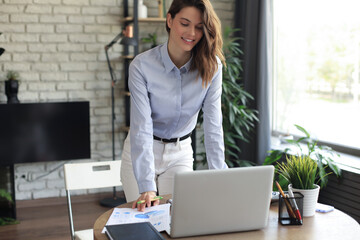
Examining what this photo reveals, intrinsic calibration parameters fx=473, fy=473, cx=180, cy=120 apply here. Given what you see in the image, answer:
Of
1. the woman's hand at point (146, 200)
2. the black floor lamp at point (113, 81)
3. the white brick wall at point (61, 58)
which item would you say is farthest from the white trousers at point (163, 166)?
the white brick wall at point (61, 58)

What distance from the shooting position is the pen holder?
164 cm

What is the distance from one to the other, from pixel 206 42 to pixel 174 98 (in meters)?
0.28

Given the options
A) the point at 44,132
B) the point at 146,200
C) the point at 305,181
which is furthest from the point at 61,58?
the point at 305,181

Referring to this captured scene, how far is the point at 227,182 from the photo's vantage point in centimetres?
145

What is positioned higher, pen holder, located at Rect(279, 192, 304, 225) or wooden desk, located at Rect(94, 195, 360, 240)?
pen holder, located at Rect(279, 192, 304, 225)

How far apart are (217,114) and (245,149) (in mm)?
2195

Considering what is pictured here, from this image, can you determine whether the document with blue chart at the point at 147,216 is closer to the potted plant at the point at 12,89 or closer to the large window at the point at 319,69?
the large window at the point at 319,69

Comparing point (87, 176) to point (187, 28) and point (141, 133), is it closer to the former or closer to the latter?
point (141, 133)

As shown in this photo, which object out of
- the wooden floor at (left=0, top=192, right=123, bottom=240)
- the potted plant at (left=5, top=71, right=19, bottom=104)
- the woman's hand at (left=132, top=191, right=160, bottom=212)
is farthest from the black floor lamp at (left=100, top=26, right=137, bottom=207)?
the woman's hand at (left=132, top=191, right=160, bottom=212)

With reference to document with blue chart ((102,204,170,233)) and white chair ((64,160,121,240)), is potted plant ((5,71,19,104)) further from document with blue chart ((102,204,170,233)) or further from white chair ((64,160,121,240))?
document with blue chart ((102,204,170,233))

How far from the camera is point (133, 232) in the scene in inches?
55.9

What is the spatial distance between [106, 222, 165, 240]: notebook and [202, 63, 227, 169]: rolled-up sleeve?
2.00ft

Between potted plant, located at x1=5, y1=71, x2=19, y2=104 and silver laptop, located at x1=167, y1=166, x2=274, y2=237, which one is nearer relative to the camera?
silver laptop, located at x1=167, y1=166, x2=274, y2=237

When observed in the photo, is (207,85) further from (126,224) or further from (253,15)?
(253,15)
